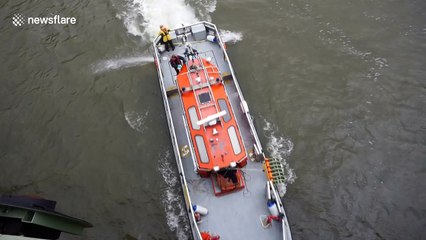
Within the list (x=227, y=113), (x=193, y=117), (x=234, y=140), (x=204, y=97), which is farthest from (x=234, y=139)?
(x=204, y=97)

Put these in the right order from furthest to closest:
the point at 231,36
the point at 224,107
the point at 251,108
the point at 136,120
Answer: the point at 231,36
the point at 136,120
the point at 251,108
the point at 224,107

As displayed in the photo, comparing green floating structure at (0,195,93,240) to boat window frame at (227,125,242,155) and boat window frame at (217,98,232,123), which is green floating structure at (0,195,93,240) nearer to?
boat window frame at (227,125,242,155)

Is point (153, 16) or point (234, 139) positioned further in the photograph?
point (153, 16)

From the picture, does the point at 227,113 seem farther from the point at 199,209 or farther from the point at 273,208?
the point at 273,208

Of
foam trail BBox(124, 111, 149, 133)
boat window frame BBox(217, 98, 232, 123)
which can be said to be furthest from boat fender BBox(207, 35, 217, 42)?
foam trail BBox(124, 111, 149, 133)

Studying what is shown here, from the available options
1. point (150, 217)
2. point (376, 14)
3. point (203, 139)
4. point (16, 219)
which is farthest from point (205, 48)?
point (16, 219)

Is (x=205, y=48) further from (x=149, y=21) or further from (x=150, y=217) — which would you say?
(x=150, y=217)
